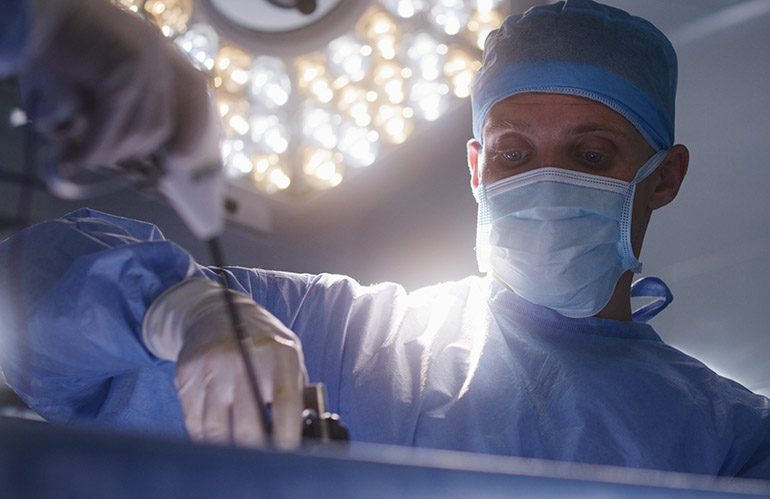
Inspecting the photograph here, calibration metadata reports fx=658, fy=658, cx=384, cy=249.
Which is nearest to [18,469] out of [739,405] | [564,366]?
[564,366]

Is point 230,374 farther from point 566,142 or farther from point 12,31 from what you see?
point 566,142

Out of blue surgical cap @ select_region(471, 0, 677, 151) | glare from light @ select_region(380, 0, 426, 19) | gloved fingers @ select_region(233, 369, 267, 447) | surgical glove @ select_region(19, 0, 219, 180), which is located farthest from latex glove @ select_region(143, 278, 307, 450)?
glare from light @ select_region(380, 0, 426, 19)

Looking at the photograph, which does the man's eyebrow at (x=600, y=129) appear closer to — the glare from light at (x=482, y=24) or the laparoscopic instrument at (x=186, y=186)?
the glare from light at (x=482, y=24)

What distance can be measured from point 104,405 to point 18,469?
82 centimetres

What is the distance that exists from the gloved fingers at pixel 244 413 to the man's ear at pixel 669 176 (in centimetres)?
117

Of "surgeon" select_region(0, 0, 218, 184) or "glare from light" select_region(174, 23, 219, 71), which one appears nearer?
"surgeon" select_region(0, 0, 218, 184)

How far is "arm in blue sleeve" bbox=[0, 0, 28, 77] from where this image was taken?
0.57 meters

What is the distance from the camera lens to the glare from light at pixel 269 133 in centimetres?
193

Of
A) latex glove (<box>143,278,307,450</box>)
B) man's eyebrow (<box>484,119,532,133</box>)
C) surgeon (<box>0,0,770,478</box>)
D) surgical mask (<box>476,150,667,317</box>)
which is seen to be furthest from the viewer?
man's eyebrow (<box>484,119,532,133</box>)

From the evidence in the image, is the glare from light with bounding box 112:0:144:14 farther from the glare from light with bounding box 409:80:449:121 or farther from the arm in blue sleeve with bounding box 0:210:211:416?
the glare from light with bounding box 409:80:449:121

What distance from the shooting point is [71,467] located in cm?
31

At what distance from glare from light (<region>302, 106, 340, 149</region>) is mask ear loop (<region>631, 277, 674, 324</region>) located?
0.94 m

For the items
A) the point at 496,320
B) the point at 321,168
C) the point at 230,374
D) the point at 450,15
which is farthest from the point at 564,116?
the point at 230,374

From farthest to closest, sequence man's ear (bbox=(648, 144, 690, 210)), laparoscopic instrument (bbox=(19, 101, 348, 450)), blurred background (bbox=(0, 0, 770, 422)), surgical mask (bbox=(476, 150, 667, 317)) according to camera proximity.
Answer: blurred background (bbox=(0, 0, 770, 422)) → man's ear (bbox=(648, 144, 690, 210)) → surgical mask (bbox=(476, 150, 667, 317)) → laparoscopic instrument (bbox=(19, 101, 348, 450))
